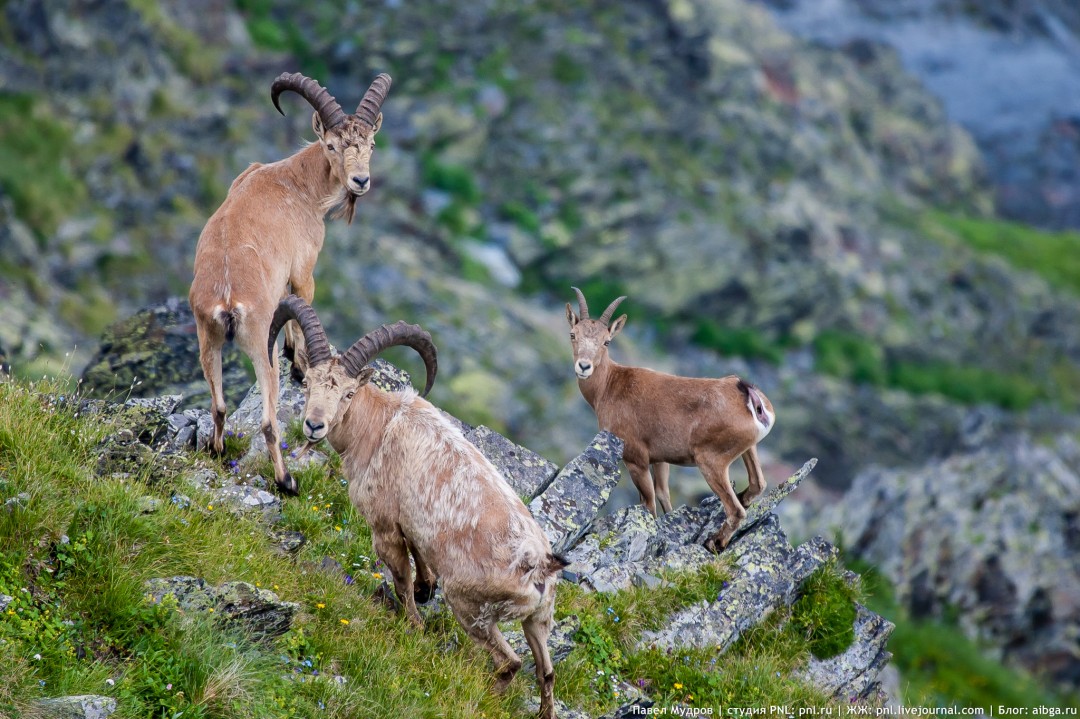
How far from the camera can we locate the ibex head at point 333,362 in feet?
36.3

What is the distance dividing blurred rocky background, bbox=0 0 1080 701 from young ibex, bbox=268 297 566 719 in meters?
18.1

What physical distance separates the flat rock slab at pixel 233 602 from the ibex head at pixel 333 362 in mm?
1588

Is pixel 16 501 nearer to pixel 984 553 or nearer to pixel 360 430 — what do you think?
pixel 360 430

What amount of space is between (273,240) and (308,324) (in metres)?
1.98

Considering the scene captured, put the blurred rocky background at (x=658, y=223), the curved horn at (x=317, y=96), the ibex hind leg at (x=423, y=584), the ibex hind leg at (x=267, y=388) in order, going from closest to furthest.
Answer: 1. the ibex hind leg at (x=423, y=584)
2. the ibex hind leg at (x=267, y=388)
3. the curved horn at (x=317, y=96)
4. the blurred rocky background at (x=658, y=223)

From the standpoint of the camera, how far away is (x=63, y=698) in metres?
8.48

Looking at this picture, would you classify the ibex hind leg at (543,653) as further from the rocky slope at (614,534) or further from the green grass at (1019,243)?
the green grass at (1019,243)

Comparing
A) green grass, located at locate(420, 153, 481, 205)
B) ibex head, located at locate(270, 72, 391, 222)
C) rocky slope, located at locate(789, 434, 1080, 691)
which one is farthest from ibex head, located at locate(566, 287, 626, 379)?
green grass, located at locate(420, 153, 481, 205)

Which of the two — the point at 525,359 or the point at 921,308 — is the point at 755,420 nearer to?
the point at 525,359

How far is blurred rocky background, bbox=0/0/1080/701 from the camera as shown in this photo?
1454 inches

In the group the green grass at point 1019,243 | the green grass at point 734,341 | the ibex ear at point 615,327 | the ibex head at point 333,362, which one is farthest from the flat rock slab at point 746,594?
the green grass at point 1019,243

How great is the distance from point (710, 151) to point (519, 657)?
47.9 meters

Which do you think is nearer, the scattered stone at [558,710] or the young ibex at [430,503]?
the young ibex at [430,503]

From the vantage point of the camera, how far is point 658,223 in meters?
51.1
